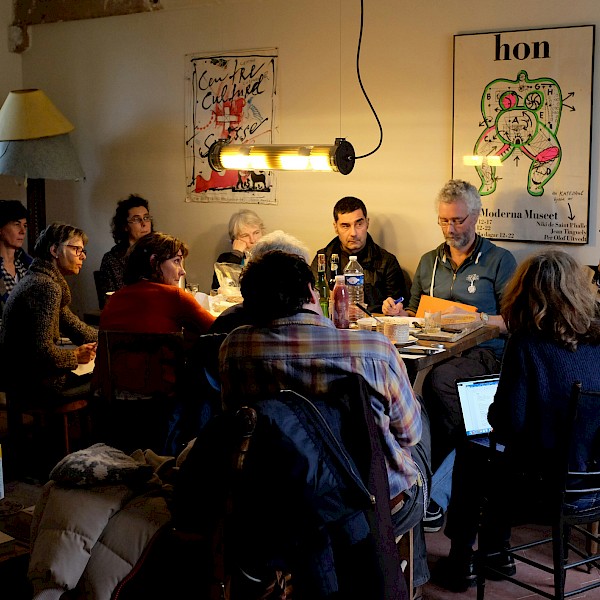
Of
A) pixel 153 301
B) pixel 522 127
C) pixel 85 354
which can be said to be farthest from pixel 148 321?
pixel 522 127

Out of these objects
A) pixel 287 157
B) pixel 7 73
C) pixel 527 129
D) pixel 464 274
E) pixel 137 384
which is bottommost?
pixel 137 384

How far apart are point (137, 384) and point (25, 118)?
9.67 ft

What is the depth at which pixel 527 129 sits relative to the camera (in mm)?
4605

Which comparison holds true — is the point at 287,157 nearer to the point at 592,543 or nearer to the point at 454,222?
the point at 454,222

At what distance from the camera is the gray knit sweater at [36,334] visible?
3.85m

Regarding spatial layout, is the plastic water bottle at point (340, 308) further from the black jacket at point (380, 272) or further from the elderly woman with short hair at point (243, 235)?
the elderly woman with short hair at point (243, 235)

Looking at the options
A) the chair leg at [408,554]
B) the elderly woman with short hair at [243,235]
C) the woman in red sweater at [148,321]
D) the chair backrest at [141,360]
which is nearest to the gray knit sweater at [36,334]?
the woman in red sweater at [148,321]

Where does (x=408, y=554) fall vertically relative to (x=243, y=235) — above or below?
below

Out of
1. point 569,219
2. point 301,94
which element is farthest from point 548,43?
point 301,94

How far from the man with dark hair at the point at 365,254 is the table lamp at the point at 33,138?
6.39 ft

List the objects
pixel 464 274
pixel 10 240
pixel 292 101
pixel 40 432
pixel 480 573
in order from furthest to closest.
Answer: pixel 292 101 → pixel 10 240 → pixel 40 432 → pixel 464 274 → pixel 480 573

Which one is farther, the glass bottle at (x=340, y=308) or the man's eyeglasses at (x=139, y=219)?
the man's eyeglasses at (x=139, y=219)

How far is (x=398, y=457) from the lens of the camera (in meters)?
2.52

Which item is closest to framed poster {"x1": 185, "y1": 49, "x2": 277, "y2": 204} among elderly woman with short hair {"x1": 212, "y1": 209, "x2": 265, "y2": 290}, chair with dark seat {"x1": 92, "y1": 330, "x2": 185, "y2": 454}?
elderly woman with short hair {"x1": 212, "y1": 209, "x2": 265, "y2": 290}
